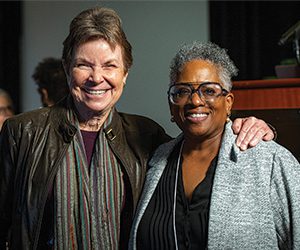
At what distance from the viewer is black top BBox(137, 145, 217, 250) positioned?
1858 millimetres

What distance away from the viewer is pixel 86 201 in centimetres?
197

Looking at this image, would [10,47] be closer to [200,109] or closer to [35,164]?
[35,164]

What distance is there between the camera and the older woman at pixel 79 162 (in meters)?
1.96

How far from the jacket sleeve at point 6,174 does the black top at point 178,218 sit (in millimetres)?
511

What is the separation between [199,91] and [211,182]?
32 centimetres

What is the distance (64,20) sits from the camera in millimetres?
4895

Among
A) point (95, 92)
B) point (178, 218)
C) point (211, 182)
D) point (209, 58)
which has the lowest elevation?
point (178, 218)

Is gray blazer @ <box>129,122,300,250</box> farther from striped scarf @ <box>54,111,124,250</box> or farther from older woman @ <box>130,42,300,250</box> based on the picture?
striped scarf @ <box>54,111,124,250</box>

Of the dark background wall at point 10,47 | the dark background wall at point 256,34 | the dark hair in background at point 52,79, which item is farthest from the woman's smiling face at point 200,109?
the dark background wall at point 10,47

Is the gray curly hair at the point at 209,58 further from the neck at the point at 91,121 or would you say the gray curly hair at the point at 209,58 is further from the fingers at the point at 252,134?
the neck at the point at 91,121

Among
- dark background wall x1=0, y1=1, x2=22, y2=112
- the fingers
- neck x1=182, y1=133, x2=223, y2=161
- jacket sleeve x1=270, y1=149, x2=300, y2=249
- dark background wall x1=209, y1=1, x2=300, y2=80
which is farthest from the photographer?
dark background wall x1=0, y1=1, x2=22, y2=112

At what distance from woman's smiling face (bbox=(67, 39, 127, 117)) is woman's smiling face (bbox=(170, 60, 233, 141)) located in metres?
0.25

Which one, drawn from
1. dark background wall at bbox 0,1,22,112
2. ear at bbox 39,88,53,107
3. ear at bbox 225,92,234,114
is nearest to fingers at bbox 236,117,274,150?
ear at bbox 225,92,234,114

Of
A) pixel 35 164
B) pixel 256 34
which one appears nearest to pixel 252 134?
pixel 35 164
